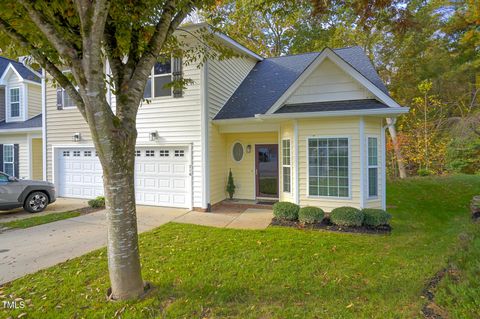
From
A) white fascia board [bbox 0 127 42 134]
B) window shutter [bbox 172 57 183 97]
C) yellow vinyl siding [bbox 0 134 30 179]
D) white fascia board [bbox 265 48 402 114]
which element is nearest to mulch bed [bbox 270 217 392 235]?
white fascia board [bbox 265 48 402 114]

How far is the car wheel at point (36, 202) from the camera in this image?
27.8 feet

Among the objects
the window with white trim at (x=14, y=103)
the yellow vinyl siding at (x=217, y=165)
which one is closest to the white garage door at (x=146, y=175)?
the yellow vinyl siding at (x=217, y=165)

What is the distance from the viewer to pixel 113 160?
3182 millimetres

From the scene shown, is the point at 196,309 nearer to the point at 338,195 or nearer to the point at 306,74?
Result: the point at 338,195

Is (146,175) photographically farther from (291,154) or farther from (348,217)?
(348,217)

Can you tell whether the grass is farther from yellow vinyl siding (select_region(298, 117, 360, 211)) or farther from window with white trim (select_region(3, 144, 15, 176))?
yellow vinyl siding (select_region(298, 117, 360, 211))

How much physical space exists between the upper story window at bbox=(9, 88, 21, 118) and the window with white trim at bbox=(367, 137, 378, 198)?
16.4 metres

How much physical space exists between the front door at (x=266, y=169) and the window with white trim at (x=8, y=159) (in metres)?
12.1

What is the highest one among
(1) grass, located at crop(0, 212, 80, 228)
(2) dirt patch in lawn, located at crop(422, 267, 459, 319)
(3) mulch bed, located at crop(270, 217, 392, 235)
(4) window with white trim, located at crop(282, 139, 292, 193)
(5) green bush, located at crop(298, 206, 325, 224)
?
(4) window with white trim, located at crop(282, 139, 292, 193)

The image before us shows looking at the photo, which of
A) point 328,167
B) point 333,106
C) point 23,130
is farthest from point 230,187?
point 23,130

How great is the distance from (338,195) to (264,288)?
4.51m

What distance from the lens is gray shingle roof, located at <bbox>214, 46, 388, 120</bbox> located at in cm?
931

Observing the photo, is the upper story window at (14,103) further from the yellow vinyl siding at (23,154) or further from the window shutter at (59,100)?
the window shutter at (59,100)

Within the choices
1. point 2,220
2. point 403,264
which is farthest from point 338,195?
point 2,220
